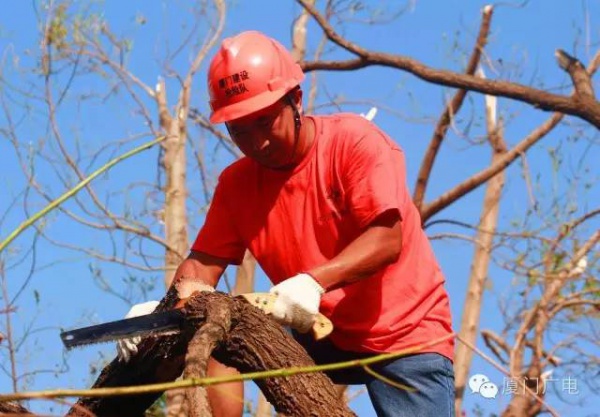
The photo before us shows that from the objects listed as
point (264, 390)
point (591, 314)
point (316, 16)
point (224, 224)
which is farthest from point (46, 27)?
point (264, 390)

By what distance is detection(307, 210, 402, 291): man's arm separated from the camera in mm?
3592

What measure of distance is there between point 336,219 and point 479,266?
8224 mm

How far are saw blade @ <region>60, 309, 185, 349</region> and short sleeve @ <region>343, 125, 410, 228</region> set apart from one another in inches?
29.6

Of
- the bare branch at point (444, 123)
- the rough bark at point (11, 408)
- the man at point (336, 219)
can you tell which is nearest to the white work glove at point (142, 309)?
the man at point (336, 219)

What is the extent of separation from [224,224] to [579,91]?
13.8 ft

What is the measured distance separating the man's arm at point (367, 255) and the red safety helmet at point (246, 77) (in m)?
0.56

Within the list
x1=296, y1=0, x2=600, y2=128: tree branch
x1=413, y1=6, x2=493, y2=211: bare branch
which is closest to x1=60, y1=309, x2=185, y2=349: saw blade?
x1=296, y1=0, x2=600, y2=128: tree branch

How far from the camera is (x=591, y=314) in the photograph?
11070mm

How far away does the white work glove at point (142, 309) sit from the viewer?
359 cm

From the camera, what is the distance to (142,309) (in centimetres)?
390

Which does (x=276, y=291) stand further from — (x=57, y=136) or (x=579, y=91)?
(x=57, y=136)

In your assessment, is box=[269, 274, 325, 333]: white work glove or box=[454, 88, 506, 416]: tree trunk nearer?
box=[269, 274, 325, 333]: white work glove

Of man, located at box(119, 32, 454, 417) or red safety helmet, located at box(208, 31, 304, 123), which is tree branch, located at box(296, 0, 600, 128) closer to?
man, located at box(119, 32, 454, 417)

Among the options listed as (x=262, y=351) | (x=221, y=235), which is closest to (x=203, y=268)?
(x=221, y=235)
